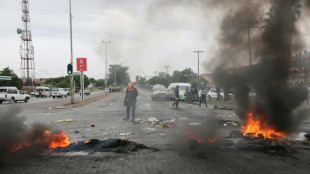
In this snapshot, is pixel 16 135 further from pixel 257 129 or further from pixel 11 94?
pixel 11 94

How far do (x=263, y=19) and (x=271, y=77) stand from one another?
75.6 inches

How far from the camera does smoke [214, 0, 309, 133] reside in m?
7.59

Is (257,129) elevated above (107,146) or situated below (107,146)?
above

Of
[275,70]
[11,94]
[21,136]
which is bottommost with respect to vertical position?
[21,136]

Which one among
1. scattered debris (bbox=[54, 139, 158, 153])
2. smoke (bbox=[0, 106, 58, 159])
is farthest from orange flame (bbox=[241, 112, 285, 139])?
smoke (bbox=[0, 106, 58, 159])

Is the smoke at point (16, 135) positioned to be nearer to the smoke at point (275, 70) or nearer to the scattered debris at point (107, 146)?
the scattered debris at point (107, 146)

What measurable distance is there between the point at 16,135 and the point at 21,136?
5.9 inches

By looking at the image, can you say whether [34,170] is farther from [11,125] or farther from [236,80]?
[236,80]

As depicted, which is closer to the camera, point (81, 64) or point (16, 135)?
point (16, 135)

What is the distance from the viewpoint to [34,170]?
495 centimetres

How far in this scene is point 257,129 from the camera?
25.9 feet

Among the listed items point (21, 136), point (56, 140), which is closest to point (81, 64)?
point (56, 140)

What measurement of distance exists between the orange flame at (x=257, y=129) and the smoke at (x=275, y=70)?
0.52 feet

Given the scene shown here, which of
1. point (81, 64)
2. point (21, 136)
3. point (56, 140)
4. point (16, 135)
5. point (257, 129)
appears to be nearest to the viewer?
point (16, 135)
